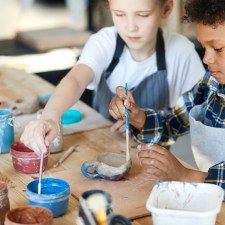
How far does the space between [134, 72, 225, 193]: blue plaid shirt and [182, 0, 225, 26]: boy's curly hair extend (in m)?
0.31

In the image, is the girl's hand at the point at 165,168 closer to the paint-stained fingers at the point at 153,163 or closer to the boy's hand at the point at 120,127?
the paint-stained fingers at the point at 153,163

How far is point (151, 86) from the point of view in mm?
2443

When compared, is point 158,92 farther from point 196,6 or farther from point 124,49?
point 196,6

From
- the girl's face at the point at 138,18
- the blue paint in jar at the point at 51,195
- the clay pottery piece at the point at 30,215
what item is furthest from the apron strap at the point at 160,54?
the clay pottery piece at the point at 30,215

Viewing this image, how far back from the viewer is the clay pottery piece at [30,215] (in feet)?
4.53

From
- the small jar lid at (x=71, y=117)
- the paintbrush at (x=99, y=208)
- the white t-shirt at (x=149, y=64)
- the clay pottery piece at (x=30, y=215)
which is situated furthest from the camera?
the white t-shirt at (x=149, y=64)

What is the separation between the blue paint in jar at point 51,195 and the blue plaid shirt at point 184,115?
2.00 ft

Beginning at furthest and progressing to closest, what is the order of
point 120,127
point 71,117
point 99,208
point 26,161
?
1. point 71,117
2. point 120,127
3. point 26,161
4. point 99,208

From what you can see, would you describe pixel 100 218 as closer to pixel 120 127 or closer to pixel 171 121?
pixel 120 127

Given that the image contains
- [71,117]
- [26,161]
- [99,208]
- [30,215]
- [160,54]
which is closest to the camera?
[99,208]

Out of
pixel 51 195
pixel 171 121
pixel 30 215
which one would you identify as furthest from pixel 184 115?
pixel 30 215

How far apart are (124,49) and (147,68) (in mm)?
123

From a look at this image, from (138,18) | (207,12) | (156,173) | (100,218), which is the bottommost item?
(156,173)

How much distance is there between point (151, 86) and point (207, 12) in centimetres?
74
